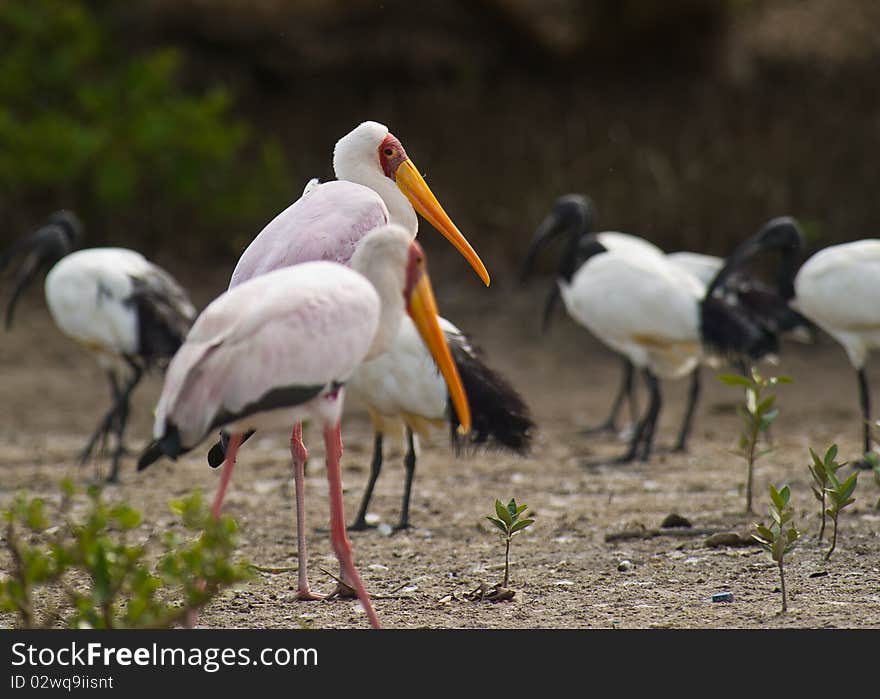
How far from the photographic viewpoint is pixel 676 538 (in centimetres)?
598

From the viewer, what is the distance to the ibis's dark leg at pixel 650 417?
346 inches

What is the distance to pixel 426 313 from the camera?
470 centimetres

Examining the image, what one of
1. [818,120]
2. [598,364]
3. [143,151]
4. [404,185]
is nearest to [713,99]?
[818,120]

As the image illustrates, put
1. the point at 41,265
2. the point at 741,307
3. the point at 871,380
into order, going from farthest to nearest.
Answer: the point at 871,380, the point at 41,265, the point at 741,307

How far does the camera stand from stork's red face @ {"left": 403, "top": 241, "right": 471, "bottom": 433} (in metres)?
4.63

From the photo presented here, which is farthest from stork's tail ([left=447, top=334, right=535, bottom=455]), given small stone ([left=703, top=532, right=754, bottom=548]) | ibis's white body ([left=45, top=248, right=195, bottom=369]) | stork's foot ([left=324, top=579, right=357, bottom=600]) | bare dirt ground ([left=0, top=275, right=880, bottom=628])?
ibis's white body ([left=45, top=248, right=195, bottom=369])

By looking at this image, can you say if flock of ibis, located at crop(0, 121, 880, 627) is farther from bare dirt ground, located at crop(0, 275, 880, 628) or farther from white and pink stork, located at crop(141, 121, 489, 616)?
bare dirt ground, located at crop(0, 275, 880, 628)

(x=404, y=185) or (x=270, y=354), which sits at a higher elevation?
(x=404, y=185)

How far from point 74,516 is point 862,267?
13.8 ft

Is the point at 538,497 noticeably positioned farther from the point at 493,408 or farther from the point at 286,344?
the point at 286,344

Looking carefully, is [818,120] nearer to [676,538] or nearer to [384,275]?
[676,538]

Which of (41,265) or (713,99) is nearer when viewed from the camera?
(41,265)

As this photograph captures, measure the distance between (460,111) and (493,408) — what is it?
10.1 m

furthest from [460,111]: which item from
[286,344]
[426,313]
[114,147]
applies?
[286,344]
